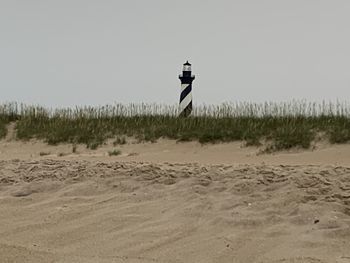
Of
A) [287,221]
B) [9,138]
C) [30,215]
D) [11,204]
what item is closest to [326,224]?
[287,221]

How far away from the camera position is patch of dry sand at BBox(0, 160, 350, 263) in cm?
480

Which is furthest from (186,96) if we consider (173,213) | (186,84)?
(173,213)

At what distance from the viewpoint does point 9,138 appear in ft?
39.0

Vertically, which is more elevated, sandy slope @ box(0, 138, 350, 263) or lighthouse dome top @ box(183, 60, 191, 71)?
lighthouse dome top @ box(183, 60, 191, 71)

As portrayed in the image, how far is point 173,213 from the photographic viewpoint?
224 inches

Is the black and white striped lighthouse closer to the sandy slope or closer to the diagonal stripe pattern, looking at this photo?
the diagonal stripe pattern

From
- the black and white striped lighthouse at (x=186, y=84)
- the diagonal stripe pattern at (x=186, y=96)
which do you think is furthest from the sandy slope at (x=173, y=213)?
the black and white striped lighthouse at (x=186, y=84)

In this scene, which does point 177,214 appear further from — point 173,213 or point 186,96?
point 186,96

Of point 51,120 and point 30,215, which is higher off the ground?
point 51,120

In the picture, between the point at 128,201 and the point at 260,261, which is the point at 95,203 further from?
the point at 260,261

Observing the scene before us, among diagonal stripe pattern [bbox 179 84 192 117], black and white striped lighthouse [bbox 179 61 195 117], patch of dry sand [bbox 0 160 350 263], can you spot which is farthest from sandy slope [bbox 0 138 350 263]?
black and white striped lighthouse [bbox 179 61 195 117]

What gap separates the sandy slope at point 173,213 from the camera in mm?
4809

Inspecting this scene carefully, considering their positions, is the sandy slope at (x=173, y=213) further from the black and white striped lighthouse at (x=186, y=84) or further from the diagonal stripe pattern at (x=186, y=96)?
the black and white striped lighthouse at (x=186, y=84)

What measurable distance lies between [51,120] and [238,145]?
4.72 m
